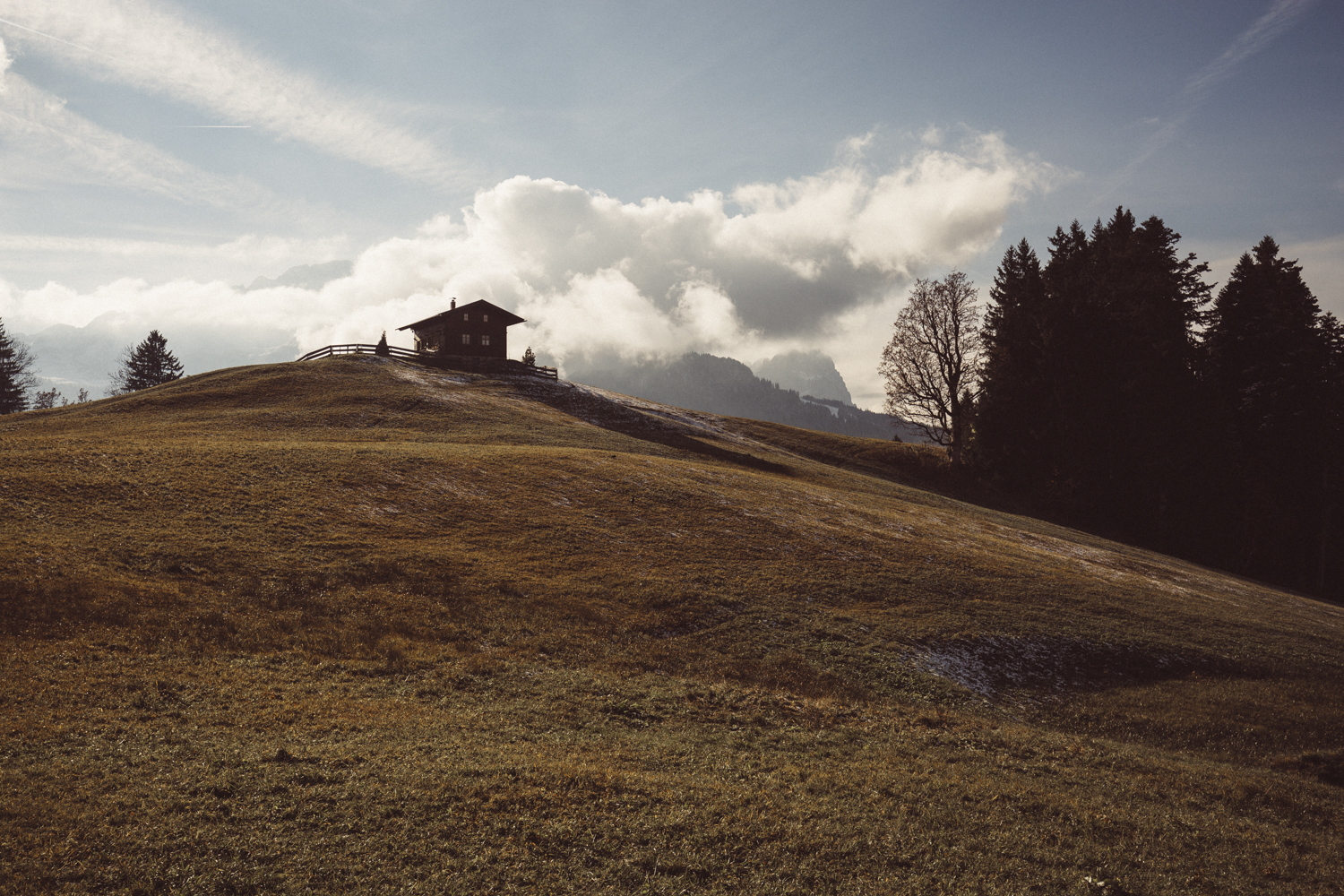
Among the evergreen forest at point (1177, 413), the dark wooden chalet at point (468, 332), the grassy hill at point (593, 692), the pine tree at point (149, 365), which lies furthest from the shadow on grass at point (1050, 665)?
the pine tree at point (149, 365)

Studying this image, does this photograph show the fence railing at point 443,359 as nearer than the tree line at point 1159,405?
No

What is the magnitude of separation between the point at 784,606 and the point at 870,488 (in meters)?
32.5

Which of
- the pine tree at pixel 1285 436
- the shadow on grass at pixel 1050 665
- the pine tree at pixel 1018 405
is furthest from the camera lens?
the pine tree at pixel 1018 405

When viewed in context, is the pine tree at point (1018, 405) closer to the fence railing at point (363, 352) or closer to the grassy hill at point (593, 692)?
the grassy hill at point (593, 692)

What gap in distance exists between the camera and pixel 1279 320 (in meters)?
65.9

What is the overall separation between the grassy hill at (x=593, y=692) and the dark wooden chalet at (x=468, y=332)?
48501 mm

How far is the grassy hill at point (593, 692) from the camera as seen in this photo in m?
11.7

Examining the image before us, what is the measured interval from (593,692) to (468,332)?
267ft

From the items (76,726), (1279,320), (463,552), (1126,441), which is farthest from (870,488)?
(76,726)

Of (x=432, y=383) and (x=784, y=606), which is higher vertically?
(x=432, y=383)

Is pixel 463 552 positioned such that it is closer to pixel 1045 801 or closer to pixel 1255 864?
pixel 1045 801

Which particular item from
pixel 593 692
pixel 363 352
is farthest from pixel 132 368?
pixel 593 692

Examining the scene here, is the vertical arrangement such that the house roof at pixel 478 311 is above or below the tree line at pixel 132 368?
above

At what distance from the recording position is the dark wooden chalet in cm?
9119
